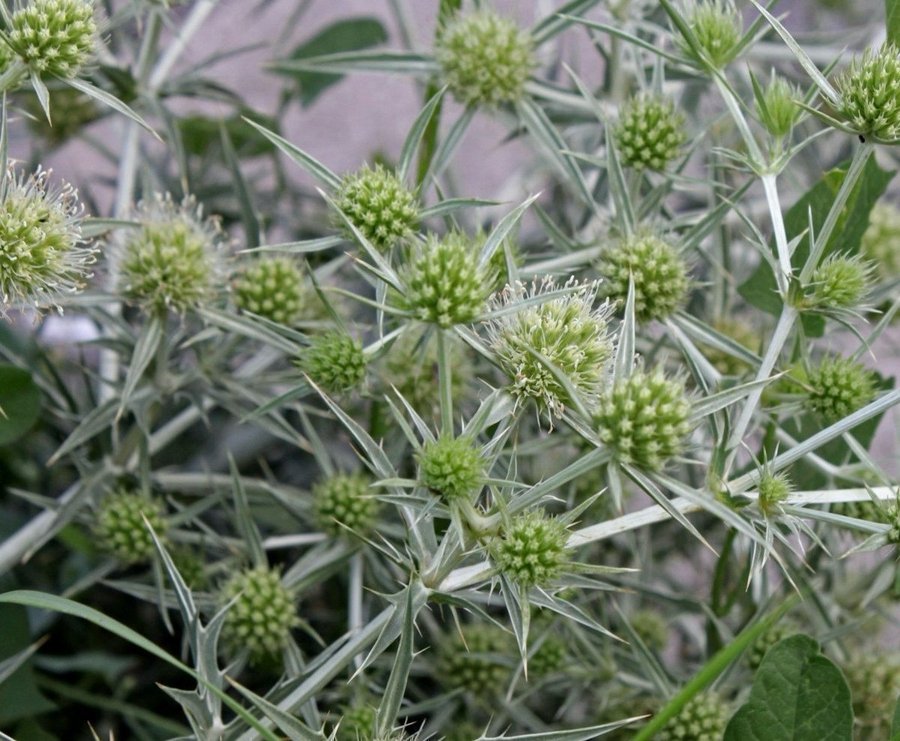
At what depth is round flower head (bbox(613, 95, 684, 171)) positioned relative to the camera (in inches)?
41.1

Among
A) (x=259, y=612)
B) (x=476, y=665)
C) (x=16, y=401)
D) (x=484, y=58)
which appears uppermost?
(x=484, y=58)

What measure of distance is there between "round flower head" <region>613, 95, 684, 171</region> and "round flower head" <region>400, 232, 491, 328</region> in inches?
12.5

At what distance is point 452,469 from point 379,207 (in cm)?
26

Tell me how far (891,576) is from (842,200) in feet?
1.61

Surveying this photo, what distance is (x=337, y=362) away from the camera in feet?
2.92

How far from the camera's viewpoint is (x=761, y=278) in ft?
3.51

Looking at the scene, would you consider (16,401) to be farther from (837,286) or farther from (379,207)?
(837,286)

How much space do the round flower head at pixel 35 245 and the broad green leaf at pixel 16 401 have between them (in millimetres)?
161

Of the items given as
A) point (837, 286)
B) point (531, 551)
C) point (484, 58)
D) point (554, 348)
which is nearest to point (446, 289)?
point (554, 348)

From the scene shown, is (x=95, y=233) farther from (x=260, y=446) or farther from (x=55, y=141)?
(x=55, y=141)

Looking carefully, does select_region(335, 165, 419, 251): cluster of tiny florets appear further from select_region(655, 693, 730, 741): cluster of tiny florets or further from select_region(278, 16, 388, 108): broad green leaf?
select_region(278, 16, 388, 108): broad green leaf

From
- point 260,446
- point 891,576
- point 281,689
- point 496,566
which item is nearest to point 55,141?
point 260,446

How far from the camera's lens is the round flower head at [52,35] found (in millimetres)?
873

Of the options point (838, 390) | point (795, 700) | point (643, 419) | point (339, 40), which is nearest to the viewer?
point (643, 419)
